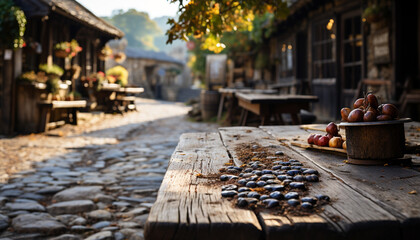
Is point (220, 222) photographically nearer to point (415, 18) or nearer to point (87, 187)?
point (87, 187)

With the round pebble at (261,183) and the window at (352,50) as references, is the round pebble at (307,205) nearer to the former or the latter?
the round pebble at (261,183)

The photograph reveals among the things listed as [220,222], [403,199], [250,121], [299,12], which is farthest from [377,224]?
[299,12]

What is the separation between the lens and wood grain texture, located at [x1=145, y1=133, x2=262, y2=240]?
1.23 m

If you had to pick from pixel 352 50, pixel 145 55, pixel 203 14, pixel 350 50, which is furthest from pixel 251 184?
pixel 145 55

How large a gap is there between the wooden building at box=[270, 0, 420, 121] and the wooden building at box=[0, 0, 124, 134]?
215 inches

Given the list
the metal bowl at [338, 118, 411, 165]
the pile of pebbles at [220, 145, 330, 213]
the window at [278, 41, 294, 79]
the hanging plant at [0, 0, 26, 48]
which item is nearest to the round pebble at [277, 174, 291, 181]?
the pile of pebbles at [220, 145, 330, 213]

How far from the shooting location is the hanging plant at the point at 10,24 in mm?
7746

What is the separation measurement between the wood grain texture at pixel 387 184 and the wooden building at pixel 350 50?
4.37 metres

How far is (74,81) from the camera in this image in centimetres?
1238

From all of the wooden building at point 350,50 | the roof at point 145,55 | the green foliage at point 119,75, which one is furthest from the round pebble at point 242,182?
the roof at point 145,55

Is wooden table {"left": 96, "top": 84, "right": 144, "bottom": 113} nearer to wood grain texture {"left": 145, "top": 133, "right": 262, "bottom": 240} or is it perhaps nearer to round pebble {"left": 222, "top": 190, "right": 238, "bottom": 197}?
wood grain texture {"left": 145, "top": 133, "right": 262, "bottom": 240}

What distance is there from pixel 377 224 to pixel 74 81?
39.8 feet

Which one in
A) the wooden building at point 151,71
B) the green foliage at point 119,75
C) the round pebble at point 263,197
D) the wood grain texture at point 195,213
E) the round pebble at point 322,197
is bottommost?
the wood grain texture at point 195,213

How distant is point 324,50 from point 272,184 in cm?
862
